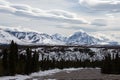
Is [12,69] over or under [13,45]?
under

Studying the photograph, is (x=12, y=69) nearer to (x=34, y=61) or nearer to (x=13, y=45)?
(x=13, y=45)

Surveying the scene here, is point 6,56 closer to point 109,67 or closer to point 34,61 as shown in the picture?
point 34,61

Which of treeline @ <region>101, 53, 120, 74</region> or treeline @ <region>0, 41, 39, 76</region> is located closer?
treeline @ <region>0, 41, 39, 76</region>

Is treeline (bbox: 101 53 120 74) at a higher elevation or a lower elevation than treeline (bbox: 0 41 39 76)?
lower

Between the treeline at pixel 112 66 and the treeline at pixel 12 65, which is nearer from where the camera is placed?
the treeline at pixel 12 65

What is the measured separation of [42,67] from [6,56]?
64968 millimetres

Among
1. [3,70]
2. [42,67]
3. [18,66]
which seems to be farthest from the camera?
[42,67]

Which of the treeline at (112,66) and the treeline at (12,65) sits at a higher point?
the treeline at (12,65)

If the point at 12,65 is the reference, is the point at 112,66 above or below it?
below

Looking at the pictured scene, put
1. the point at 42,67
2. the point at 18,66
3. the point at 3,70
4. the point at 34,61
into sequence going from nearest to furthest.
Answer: the point at 3,70 → the point at 18,66 → the point at 34,61 → the point at 42,67

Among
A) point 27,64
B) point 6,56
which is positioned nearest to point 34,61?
point 27,64

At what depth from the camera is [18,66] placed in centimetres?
13438

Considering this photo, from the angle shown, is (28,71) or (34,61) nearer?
(28,71)

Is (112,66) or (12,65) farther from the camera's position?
(112,66)
